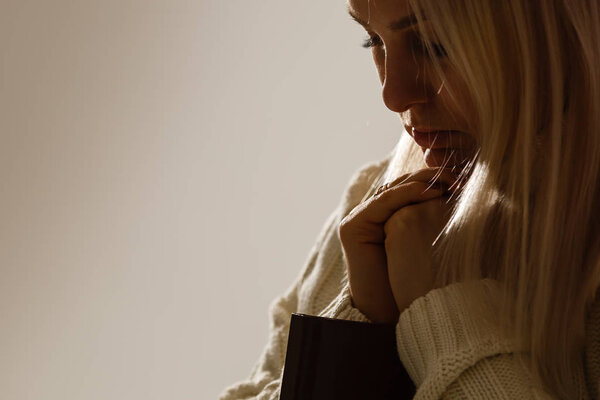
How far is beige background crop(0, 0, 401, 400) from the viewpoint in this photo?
6.48ft

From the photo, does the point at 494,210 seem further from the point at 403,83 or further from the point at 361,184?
the point at 361,184

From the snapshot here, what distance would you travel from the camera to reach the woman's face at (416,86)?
3.20 feet

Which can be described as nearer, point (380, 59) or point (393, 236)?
point (393, 236)

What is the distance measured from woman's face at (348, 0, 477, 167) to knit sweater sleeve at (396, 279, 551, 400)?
0.61ft

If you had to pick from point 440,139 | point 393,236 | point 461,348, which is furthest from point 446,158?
point 461,348

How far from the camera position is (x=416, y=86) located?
3.26ft

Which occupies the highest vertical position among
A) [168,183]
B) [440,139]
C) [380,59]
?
[380,59]

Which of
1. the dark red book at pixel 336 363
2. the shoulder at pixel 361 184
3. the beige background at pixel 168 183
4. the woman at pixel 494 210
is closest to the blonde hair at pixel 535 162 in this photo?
the woman at pixel 494 210

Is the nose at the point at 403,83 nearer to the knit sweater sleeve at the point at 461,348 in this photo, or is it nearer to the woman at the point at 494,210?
the woman at the point at 494,210

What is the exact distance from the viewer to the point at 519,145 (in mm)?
940

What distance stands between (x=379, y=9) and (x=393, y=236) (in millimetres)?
271

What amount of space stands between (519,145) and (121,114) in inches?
49.7

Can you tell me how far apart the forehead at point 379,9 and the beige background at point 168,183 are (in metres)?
0.93

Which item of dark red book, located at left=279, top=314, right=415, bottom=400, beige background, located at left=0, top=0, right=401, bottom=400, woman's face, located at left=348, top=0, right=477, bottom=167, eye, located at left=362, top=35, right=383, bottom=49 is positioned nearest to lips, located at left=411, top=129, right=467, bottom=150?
woman's face, located at left=348, top=0, right=477, bottom=167
